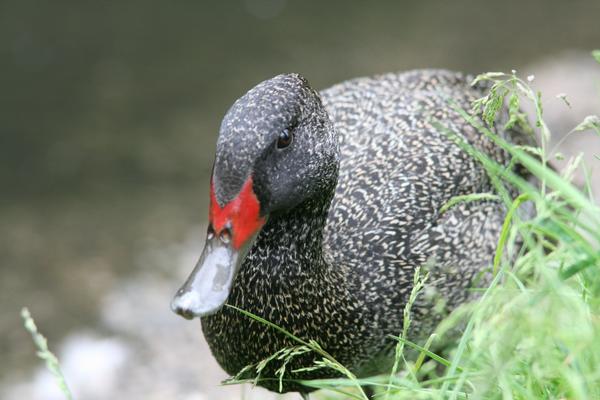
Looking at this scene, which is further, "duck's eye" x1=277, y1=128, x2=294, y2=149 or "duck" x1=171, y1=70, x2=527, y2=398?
"duck's eye" x1=277, y1=128, x2=294, y2=149

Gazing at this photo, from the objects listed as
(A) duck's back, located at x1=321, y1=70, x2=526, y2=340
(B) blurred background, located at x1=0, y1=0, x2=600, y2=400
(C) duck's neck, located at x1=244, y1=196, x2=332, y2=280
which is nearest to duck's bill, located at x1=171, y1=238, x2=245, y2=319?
(C) duck's neck, located at x1=244, y1=196, x2=332, y2=280

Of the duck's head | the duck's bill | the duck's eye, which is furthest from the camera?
the duck's eye

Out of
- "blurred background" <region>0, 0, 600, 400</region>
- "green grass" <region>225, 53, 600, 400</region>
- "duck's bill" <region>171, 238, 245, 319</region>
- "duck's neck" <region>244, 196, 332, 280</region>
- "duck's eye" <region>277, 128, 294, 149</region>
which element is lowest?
"green grass" <region>225, 53, 600, 400</region>

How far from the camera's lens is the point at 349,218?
163 inches

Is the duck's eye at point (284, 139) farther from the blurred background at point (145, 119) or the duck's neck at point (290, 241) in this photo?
the blurred background at point (145, 119)

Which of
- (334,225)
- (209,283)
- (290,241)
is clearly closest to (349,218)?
(334,225)

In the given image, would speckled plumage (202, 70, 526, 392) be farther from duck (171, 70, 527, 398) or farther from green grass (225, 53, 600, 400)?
green grass (225, 53, 600, 400)

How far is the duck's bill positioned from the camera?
304cm

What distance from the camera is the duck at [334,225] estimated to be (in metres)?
3.22

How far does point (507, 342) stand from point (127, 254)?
17.8ft

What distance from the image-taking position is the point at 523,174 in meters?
4.71

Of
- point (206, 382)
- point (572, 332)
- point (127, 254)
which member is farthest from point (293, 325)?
point (127, 254)

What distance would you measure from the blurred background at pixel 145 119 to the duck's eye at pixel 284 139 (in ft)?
8.08

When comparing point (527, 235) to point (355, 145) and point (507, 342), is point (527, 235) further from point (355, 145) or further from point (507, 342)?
point (355, 145)
